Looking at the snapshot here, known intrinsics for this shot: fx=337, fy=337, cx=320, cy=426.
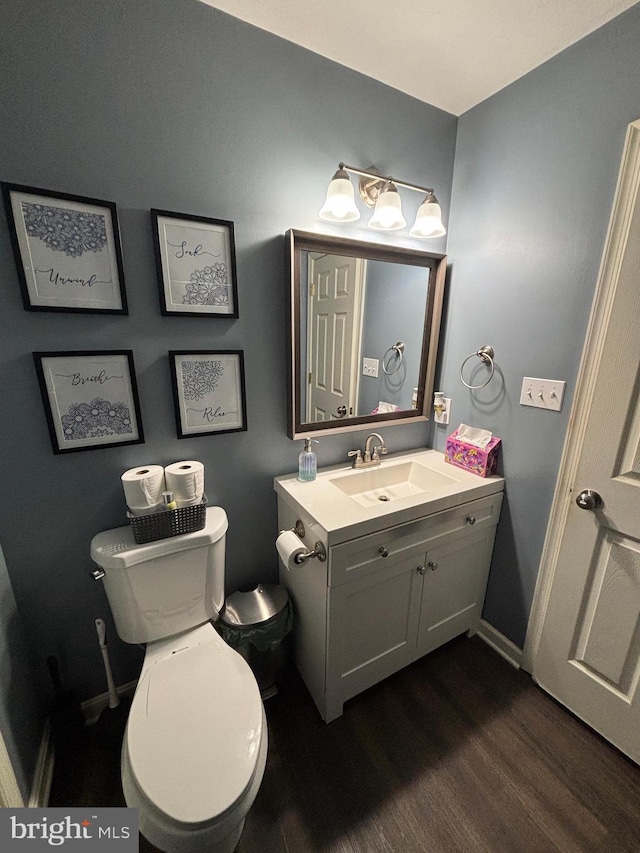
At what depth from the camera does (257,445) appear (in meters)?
1.39

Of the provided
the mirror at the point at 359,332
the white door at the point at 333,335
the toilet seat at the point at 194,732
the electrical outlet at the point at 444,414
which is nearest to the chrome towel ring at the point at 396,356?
the mirror at the point at 359,332

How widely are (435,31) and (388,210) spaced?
52cm

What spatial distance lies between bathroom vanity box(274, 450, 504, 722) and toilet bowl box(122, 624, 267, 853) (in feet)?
1.14

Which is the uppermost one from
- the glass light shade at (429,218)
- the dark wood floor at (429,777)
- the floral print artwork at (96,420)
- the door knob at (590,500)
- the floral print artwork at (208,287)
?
the glass light shade at (429,218)

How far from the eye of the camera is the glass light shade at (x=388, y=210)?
4.09ft

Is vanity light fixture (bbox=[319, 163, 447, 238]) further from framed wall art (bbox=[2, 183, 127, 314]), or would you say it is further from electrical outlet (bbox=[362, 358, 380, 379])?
framed wall art (bbox=[2, 183, 127, 314])

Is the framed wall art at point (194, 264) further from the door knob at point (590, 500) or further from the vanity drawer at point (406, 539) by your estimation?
the door knob at point (590, 500)

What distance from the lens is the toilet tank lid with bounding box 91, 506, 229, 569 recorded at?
1048mm

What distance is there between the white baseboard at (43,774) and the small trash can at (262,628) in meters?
0.63

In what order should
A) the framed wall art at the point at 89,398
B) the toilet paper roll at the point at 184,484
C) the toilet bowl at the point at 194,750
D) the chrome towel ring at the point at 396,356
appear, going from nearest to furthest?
the toilet bowl at the point at 194,750 → the framed wall art at the point at 89,398 → the toilet paper roll at the point at 184,484 → the chrome towel ring at the point at 396,356

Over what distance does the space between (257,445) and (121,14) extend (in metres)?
1.32

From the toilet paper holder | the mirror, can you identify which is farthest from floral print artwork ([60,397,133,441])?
the toilet paper holder

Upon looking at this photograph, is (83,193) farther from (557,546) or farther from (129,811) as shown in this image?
(557,546)

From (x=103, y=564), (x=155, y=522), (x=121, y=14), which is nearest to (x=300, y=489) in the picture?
(x=155, y=522)
